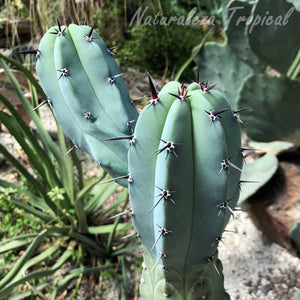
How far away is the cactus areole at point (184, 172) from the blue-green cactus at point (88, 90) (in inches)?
8.2

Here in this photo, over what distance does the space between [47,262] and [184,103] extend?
137 cm

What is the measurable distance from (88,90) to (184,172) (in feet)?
1.30

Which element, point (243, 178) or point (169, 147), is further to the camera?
point (243, 178)

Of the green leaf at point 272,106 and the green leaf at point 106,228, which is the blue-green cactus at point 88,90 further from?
the green leaf at point 272,106

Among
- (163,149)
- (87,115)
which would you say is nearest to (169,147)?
(163,149)

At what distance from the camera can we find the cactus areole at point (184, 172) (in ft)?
2.46

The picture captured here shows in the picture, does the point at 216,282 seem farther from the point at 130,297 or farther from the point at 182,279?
the point at 130,297

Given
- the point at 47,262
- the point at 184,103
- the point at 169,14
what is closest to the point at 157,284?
the point at 184,103

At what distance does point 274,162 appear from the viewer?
194cm

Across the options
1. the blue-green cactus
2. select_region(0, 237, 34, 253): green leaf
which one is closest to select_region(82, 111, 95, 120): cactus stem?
the blue-green cactus

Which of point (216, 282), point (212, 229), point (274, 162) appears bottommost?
point (274, 162)

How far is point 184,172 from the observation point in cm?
77

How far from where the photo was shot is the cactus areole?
2.46ft

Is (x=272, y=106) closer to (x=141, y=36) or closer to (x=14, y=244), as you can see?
(x=14, y=244)
